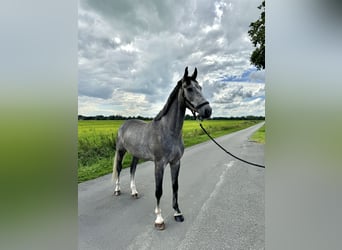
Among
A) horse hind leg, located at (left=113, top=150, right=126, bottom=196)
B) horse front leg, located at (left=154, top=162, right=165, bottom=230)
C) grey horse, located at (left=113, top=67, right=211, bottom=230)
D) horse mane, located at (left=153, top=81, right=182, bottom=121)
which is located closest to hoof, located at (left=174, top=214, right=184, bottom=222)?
grey horse, located at (left=113, top=67, right=211, bottom=230)

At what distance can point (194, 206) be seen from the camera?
1704mm

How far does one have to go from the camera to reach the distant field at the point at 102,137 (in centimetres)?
156

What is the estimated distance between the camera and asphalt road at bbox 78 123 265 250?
1365 millimetres

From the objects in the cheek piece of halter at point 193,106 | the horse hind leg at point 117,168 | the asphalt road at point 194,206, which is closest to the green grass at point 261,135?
the asphalt road at point 194,206

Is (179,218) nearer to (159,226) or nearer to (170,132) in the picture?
(159,226)

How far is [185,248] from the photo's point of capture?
4.25 feet

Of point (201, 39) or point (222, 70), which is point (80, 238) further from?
point (201, 39)

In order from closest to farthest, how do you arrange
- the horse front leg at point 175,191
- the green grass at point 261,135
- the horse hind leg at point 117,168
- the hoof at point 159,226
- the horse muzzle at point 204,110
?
the green grass at point 261,135 → the horse muzzle at point 204,110 → the hoof at point 159,226 → the horse front leg at point 175,191 → the horse hind leg at point 117,168

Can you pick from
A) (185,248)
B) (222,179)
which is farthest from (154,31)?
(185,248)

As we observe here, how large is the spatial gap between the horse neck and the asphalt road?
508 mm

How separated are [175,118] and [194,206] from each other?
2.52ft

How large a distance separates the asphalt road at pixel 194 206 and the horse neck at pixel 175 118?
508mm

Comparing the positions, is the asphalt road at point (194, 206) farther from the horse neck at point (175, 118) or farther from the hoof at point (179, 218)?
the horse neck at point (175, 118)
